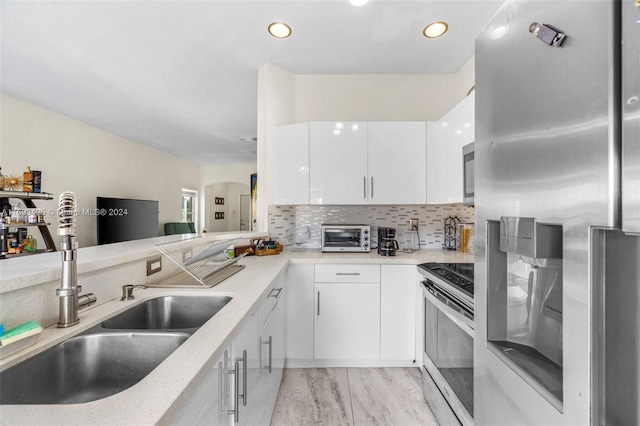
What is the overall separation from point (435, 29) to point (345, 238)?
1.84 metres

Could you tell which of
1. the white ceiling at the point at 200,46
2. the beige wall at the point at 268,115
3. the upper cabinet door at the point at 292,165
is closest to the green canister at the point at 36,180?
the white ceiling at the point at 200,46

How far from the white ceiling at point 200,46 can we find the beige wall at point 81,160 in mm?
378

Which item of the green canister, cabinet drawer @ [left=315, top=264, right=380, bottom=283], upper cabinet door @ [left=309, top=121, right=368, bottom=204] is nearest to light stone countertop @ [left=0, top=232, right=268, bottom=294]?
cabinet drawer @ [left=315, top=264, right=380, bottom=283]

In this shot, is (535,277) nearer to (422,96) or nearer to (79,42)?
(422,96)

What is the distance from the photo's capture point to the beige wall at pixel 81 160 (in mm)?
3615

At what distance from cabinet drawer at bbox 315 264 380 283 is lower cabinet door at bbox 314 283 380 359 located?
0.12 ft

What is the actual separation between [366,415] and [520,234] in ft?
5.13

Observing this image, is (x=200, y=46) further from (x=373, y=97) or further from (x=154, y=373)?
(x=154, y=373)

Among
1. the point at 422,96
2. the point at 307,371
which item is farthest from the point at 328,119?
the point at 307,371

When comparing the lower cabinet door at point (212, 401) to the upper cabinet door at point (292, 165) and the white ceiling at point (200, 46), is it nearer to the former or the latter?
the upper cabinet door at point (292, 165)

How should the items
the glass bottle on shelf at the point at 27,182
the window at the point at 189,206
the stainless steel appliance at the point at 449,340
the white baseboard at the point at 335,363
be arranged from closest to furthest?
the stainless steel appliance at the point at 449,340
the white baseboard at the point at 335,363
the glass bottle on shelf at the point at 27,182
the window at the point at 189,206

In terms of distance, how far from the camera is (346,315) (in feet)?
7.25

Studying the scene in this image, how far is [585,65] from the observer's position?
0.57 m

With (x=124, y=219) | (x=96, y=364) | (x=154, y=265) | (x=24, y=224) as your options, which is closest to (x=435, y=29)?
(x=154, y=265)
